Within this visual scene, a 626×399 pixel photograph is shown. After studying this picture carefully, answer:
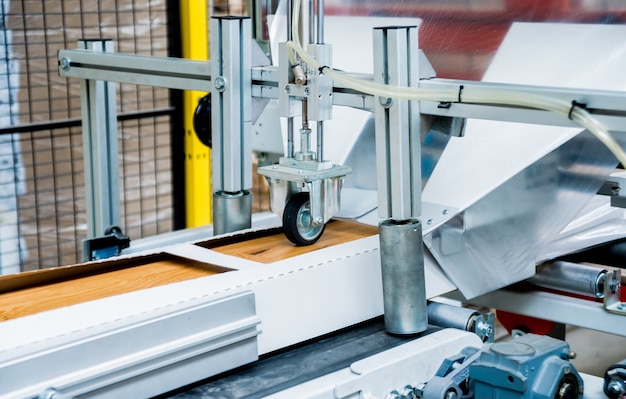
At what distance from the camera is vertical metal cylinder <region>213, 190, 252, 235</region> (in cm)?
158

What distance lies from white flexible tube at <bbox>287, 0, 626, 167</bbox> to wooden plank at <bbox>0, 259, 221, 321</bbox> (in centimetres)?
33

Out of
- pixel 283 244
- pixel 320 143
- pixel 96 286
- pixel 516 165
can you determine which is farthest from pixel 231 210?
pixel 516 165

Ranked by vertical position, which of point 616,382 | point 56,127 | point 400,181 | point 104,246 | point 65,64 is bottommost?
point 616,382

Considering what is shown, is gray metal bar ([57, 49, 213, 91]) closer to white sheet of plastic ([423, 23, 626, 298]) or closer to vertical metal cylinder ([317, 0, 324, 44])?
vertical metal cylinder ([317, 0, 324, 44])

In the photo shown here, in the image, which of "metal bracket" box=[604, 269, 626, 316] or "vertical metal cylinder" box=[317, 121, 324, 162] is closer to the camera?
"vertical metal cylinder" box=[317, 121, 324, 162]

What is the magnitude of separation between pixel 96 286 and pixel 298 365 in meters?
0.30

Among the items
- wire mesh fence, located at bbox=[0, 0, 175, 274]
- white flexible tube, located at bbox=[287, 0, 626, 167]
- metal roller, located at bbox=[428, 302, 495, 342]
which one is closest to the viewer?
white flexible tube, located at bbox=[287, 0, 626, 167]

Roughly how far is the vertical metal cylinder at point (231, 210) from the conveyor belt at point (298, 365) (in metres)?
0.31

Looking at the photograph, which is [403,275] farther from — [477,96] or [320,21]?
[320,21]

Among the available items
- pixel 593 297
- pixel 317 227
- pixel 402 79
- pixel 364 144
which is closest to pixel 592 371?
pixel 593 297

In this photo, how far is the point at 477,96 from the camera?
47.7 inches

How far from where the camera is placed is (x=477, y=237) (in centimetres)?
155

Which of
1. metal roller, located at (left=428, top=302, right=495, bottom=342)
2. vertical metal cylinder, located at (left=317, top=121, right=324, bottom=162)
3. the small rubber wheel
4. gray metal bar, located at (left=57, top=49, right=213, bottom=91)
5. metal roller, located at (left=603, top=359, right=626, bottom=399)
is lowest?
metal roller, located at (left=603, top=359, right=626, bottom=399)

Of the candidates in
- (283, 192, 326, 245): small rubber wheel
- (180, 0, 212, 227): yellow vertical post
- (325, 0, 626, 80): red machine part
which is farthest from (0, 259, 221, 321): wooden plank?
(180, 0, 212, 227): yellow vertical post
